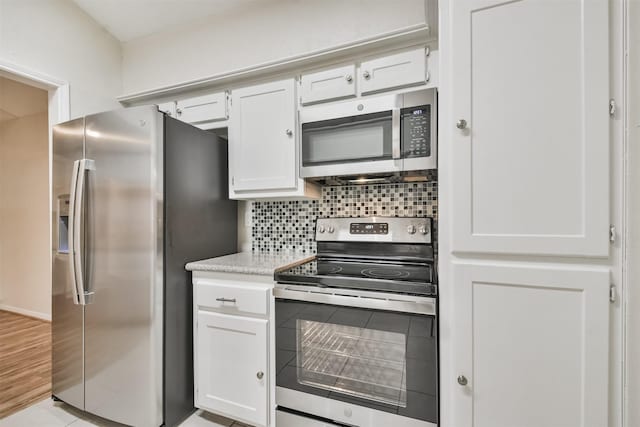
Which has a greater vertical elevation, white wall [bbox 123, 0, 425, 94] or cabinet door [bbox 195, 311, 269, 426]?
white wall [bbox 123, 0, 425, 94]

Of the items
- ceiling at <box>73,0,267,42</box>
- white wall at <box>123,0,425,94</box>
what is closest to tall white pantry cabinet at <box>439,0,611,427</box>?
Answer: white wall at <box>123,0,425,94</box>

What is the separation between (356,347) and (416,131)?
1080 millimetres

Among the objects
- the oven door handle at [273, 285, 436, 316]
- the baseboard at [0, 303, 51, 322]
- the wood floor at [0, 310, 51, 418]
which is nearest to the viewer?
the oven door handle at [273, 285, 436, 316]

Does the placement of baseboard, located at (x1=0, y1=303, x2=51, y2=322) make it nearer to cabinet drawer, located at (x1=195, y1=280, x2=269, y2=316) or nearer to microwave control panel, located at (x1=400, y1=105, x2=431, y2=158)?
cabinet drawer, located at (x1=195, y1=280, x2=269, y2=316)

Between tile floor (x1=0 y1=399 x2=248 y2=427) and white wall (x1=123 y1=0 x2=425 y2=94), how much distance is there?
2267 mm

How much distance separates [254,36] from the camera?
210cm

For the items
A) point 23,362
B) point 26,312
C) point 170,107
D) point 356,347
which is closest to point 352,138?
point 356,347

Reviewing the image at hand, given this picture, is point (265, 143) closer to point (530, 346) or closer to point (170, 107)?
point (170, 107)

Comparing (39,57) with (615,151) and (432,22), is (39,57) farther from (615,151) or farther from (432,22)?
(615,151)

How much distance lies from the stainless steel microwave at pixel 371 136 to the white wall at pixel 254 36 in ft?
1.66

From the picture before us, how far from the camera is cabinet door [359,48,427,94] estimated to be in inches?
63.8

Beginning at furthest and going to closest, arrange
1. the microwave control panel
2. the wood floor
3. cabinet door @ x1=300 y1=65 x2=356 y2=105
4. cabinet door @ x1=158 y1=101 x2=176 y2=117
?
cabinet door @ x1=158 y1=101 x2=176 y2=117
the wood floor
cabinet door @ x1=300 y1=65 x2=356 y2=105
the microwave control panel

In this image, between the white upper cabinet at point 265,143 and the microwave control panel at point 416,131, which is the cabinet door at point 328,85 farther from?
the microwave control panel at point 416,131

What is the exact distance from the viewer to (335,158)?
5.49 feet
